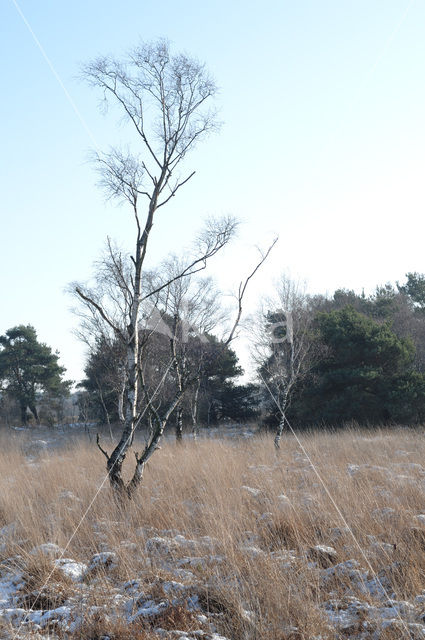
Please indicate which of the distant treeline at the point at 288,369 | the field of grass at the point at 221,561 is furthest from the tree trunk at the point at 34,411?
the field of grass at the point at 221,561

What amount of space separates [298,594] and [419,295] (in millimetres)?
35249

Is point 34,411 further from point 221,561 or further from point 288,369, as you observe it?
point 221,561

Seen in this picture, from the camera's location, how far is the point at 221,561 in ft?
13.7

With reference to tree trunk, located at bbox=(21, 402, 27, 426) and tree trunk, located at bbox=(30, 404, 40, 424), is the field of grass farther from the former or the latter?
tree trunk, located at bbox=(21, 402, 27, 426)

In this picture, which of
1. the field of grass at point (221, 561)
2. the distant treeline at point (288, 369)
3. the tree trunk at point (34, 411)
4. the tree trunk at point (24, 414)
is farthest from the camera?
the tree trunk at point (24, 414)

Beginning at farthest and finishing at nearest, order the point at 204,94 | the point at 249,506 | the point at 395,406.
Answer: the point at 395,406, the point at 204,94, the point at 249,506

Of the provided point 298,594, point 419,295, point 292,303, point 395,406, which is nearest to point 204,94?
point 298,594

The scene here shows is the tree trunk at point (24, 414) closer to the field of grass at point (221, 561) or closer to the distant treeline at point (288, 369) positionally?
the distant treeline at point (288, 369)

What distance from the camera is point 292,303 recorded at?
17.2 m

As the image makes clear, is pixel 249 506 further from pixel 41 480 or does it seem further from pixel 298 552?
pixel 41 480

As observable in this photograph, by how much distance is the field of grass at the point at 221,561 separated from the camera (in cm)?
332

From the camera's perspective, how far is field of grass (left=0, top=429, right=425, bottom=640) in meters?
3.32

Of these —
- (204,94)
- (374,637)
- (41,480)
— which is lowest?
(374,637)

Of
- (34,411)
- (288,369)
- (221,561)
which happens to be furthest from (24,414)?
(221,561)
